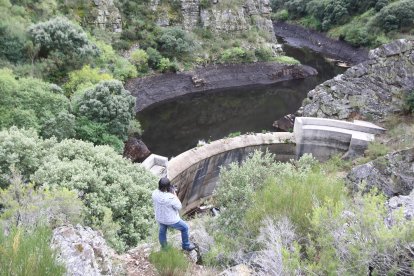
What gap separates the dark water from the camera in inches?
1123

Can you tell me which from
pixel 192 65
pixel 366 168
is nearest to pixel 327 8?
pixel 192 65

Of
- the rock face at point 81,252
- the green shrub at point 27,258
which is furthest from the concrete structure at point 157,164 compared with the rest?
the green shrub at point 27,258

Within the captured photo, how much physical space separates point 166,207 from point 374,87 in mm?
18680

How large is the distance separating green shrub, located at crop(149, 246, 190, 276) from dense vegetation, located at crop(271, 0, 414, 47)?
51506 millimetres

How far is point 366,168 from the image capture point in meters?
14.5

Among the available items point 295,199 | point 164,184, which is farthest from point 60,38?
point 295,199

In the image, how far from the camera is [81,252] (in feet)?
19.9

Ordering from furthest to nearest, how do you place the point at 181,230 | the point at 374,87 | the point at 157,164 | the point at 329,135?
the point at 374,87, the point at 329,135, the point at 157,164, the point at 181,230

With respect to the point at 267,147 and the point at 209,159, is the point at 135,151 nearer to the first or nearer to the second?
the point at 209,159

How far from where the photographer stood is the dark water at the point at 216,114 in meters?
28.5

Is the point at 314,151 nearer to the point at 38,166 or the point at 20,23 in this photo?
the point at 38,166

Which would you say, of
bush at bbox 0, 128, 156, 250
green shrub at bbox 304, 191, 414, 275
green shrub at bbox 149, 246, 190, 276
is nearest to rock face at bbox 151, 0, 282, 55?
bush at bbox 0, 128, 156, 250

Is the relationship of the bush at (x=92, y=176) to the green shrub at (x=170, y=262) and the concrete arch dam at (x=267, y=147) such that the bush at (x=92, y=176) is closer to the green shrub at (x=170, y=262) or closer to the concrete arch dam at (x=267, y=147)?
the green shrub at (x=170, y=262)

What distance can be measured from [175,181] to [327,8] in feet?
183
